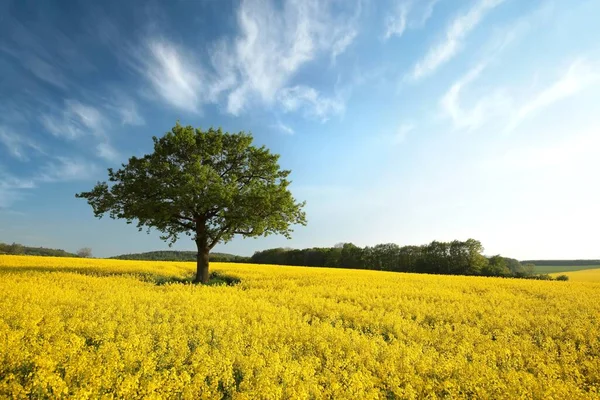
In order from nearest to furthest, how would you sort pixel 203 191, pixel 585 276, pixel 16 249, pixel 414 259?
1. pixel 203 191
2. pixel 585 276
3. pixel 414 259
4. pixel 16 249

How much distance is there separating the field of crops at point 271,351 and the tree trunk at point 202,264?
8536mm

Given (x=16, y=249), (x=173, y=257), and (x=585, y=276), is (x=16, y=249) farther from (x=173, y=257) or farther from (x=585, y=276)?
(x=585, y=276)

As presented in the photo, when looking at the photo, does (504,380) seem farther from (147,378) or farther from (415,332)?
(147,378)

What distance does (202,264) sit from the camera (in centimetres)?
2161

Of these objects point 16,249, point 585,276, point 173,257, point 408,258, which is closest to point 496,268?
point 585,276

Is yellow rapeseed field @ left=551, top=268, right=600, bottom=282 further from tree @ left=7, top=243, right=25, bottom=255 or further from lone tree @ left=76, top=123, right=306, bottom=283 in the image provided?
tree @ left=7, top=243, right=25, bottom=255

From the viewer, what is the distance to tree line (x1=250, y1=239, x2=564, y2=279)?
59.1 m

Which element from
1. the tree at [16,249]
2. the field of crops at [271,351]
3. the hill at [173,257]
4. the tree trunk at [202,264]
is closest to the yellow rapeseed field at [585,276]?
the field of crops at [271,351]

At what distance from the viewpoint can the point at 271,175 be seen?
23.0 m

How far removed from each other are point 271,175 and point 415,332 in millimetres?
15457

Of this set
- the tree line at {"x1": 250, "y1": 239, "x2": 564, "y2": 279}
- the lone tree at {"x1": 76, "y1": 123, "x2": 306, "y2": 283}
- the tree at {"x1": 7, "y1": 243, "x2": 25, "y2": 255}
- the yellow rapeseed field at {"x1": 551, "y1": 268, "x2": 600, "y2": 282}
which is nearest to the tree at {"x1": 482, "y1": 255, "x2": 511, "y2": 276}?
the tree line at {"x1": 250, "y1": 239, "x2": 564, "y2": 279}

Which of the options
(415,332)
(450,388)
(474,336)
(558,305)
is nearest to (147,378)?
(450,388)

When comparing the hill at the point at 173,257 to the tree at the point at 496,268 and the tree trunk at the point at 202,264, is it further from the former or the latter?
the tree at the point at 496,268

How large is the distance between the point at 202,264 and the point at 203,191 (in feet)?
→ 16.5
